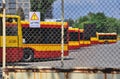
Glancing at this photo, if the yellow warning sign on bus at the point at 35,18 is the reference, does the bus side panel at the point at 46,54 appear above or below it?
below

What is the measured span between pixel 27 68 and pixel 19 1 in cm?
245

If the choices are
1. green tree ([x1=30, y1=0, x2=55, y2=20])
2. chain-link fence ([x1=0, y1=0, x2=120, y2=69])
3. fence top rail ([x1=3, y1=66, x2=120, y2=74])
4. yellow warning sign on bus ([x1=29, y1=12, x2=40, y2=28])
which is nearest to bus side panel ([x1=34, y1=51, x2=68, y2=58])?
chain-link fence ([x1=0, y1=0, x2=120, y2=69])

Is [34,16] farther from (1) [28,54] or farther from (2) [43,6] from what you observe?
(1) [28,54]

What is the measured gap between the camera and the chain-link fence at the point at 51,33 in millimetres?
7460

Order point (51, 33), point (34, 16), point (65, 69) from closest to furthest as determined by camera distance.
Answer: point (65, 69) < point (34, 16) < point (51, 33)

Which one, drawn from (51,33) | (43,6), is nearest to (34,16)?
(43,6)

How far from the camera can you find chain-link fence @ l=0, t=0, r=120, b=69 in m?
7.46

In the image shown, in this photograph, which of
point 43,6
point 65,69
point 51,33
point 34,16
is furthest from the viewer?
point 51,33

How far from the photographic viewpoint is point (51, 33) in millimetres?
19500

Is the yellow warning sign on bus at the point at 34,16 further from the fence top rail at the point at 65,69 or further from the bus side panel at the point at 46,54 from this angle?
the bus side panel at the point at 46,54

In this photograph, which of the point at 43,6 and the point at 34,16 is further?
the point at 34,16

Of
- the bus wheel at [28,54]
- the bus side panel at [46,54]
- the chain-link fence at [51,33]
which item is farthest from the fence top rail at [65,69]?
the bus side panel at [46,54]

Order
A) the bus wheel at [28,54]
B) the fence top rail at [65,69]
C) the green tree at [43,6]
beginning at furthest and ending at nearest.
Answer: the bus wheel at [28,54]
the green tree at [43,6]
the fence top rail at [65,69]

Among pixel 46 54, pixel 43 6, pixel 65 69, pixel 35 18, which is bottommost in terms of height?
pixel 46 54
